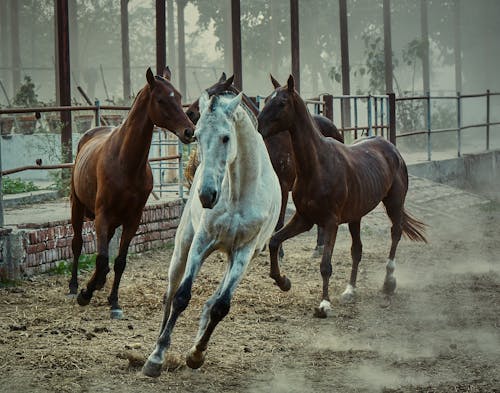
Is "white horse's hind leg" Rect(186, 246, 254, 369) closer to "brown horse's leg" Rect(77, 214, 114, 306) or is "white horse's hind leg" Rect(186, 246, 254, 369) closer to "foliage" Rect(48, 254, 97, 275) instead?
"brown horse's leg" Rect(77, 214, 114, 306)

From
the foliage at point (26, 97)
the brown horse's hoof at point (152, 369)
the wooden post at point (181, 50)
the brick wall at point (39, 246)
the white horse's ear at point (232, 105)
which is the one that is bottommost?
→ the brown horse's hoof at point (152, 369)

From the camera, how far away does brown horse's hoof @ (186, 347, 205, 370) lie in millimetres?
5277

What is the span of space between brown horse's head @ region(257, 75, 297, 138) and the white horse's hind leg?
2.08 metres

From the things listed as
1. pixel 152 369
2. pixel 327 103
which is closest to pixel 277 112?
pixel 152 369

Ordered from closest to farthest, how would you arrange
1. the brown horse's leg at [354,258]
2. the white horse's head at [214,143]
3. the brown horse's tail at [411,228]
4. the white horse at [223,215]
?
the white horse's head at [214,143] → the white horse at [223,215] → the brown horse's leg at [354,258] → the brown horse's tail at [411,228]

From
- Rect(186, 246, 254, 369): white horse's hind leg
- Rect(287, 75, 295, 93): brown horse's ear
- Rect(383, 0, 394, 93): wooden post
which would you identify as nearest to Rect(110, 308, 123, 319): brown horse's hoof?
Rect(186, 246, 254, 369): white horse's hind leg

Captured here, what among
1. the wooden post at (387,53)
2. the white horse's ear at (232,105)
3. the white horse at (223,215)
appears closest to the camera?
the white horse at (223,215)

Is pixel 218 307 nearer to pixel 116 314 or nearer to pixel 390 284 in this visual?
pixel 116 314

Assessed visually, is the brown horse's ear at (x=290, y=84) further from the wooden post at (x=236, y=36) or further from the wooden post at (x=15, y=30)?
the wooden post at (x=15, y=30)

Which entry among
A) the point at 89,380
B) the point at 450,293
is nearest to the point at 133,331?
the point at 89,380

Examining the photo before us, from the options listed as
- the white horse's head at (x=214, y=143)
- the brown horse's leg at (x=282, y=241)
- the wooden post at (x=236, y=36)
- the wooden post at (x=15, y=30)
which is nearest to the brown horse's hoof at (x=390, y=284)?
the brown horse's leg at (x=282, y=241)

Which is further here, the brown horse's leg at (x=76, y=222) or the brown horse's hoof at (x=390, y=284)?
the brown horse's hoof at (x=390, y=284)

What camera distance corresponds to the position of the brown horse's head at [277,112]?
7.52 meters

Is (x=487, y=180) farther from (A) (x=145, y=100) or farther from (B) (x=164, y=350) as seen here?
(B) (x=164, y=350)
